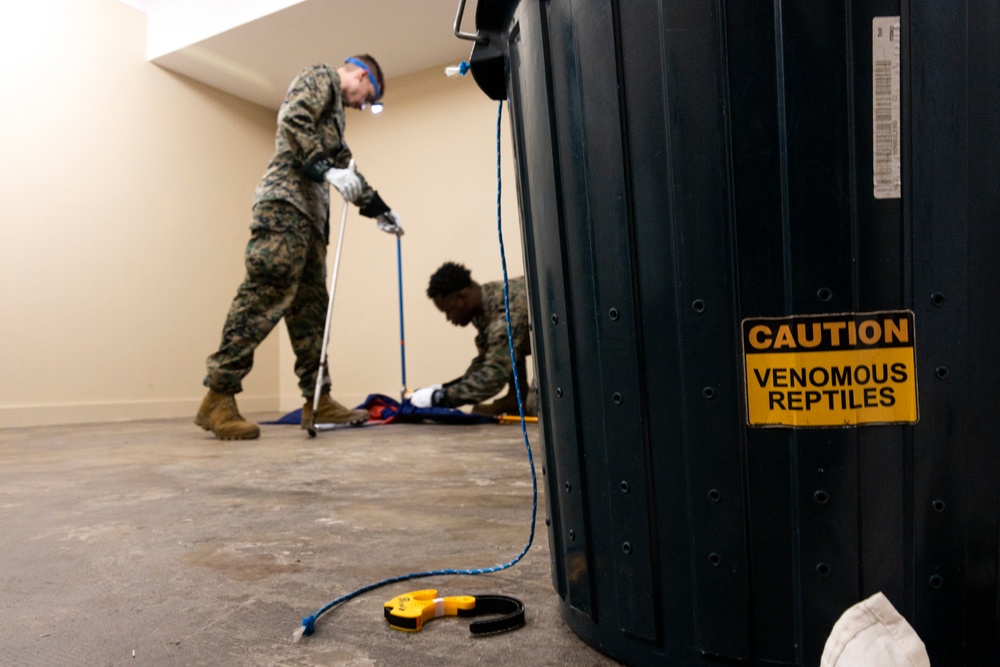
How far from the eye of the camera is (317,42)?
513cm

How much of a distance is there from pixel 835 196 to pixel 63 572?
105 cm

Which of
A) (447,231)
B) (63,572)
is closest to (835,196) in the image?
(63,572)

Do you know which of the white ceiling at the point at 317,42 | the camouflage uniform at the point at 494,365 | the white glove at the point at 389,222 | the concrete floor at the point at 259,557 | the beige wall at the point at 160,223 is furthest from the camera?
the white ceiling at the point at 317,42

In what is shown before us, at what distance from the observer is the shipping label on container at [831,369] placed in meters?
0.51

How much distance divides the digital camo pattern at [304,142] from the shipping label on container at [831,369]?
8.87 ft

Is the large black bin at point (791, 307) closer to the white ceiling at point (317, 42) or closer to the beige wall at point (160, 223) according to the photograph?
the white ceiling at point (317, 42)

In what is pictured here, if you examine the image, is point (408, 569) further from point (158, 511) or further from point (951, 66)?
point (951, 66)

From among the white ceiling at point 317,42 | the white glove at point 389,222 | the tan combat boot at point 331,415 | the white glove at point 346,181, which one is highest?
the white ceiling at point 317,42

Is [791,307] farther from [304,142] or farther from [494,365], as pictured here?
[494,365]

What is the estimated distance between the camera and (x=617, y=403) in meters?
0.59

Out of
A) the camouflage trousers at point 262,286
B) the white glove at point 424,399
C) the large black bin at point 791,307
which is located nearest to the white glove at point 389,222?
the camouflage trousers at point 262,286

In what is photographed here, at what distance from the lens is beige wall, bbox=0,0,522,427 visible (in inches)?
174

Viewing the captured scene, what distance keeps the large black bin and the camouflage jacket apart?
2.56m

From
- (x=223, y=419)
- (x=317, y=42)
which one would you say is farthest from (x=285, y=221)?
(x=317, y=42)
